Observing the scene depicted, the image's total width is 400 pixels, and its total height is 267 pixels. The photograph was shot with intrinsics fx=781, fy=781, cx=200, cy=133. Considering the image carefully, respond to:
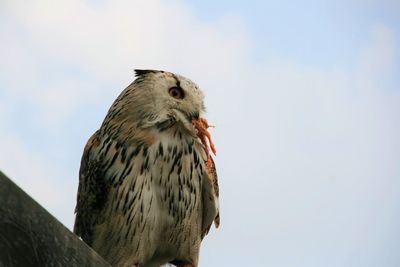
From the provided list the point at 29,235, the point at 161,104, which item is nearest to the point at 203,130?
the point at 161,104

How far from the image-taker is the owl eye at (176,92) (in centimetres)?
545

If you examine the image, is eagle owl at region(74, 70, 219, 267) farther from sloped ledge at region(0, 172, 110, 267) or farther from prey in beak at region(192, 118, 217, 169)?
sloped ledge at region(0, 172, 110, 267)

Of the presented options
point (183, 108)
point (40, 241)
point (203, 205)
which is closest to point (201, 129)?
point (183, 108)

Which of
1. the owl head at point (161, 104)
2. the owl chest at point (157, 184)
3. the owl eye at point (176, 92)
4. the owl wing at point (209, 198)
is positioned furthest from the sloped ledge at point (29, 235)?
the owl wing at point (209, 198)

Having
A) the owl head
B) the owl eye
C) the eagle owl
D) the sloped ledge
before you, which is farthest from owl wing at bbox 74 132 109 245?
the sloped ledge

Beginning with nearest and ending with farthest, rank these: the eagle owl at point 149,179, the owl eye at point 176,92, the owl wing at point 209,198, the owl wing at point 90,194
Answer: the eagle owl at point 149,179 → the owl wing at point 90,194 → the owl eye at point 176,92 → the owl wing at point 209,198

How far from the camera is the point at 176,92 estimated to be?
5480mm

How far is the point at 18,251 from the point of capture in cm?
265

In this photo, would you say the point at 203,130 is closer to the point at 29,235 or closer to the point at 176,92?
the point at 176,92

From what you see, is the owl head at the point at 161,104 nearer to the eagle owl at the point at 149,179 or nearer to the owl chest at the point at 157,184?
the eagle owl at the point at 149,179

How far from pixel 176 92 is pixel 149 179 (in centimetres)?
66

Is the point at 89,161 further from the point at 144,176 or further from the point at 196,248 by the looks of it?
the point at 196,248

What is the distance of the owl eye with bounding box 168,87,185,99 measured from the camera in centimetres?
545

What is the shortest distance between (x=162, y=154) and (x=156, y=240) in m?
0.58
